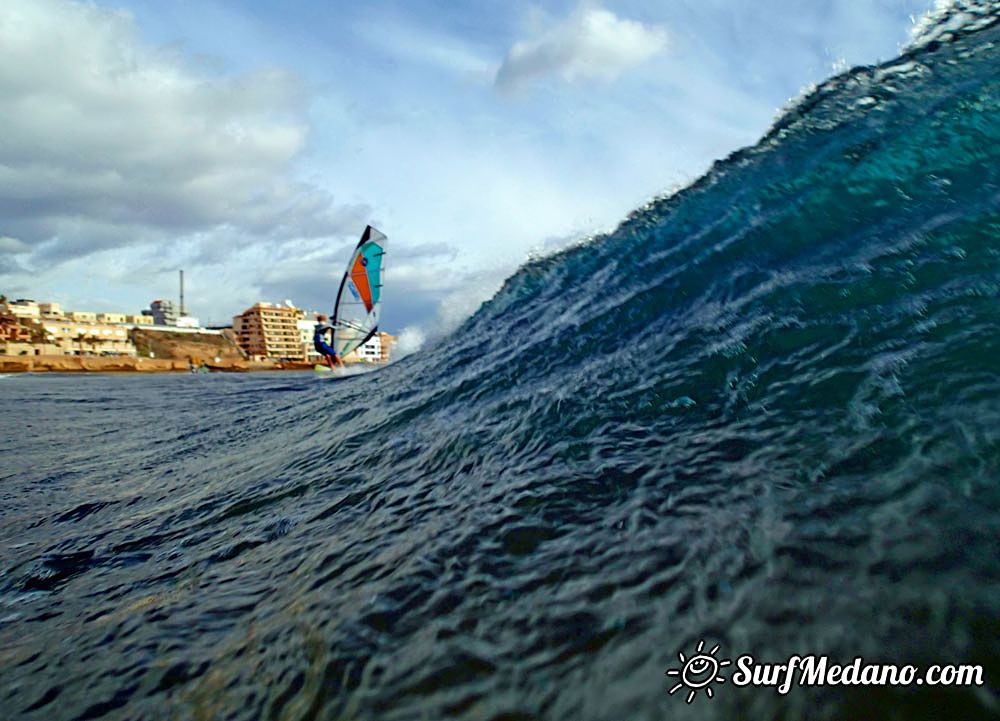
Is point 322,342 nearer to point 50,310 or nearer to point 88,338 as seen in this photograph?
point 88,338

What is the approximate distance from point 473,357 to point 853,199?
15.5 feet

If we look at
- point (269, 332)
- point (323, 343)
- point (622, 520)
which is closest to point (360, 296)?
point (323, 343)

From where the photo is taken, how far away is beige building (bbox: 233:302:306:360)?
12888 cm

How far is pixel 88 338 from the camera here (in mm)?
90875

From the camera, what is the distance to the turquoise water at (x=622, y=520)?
5.13ft

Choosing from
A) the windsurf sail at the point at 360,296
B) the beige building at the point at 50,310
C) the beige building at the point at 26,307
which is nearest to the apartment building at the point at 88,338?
the beige building at the point at 26,307

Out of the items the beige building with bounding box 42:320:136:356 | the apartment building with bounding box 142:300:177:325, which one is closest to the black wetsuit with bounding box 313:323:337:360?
the beige building with bounding box 42:320:136:356

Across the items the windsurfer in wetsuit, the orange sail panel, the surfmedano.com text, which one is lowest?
the surfmedano.com text

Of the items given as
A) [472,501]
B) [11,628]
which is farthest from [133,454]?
[472,501]

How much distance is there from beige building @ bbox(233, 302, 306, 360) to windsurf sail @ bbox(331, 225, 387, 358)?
97.0 m

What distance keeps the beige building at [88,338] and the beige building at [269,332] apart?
32298 mm

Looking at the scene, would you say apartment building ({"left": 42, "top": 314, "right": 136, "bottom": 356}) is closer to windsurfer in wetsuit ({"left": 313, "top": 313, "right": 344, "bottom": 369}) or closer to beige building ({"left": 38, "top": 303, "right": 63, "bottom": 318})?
beige building ({"left": 38, "top": 303, "right": 63, "bottom": 318})

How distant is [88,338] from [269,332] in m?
40.7

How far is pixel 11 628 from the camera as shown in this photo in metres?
2.55
